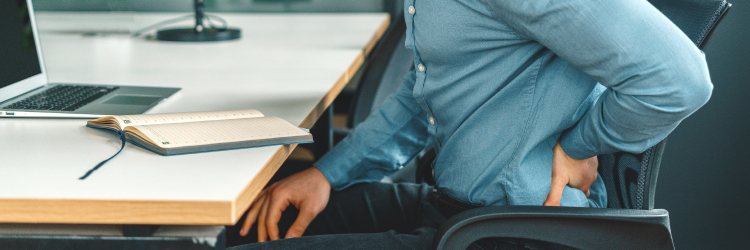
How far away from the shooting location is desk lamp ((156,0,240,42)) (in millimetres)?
1824

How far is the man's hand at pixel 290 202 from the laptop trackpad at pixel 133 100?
0.26m

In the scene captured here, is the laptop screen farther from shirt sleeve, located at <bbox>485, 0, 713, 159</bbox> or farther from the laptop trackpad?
shirt sleeve, located at <bbox>485, 0, 713, 159</bbox>

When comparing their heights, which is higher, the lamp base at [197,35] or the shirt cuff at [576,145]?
the shirt cuff at [576,145]

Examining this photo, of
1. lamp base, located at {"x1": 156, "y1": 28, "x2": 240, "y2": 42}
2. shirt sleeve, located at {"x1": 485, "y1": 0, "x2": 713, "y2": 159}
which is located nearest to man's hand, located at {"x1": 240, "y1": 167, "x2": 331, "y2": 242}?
shirt sleeve, located at {"x1": 485, "y1": 0, "x2": 713, "y2": 159}

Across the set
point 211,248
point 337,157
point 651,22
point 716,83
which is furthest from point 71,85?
point 716,83

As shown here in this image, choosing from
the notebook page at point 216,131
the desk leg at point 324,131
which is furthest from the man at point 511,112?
the desk leg at point 324,131

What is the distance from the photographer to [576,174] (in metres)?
0.82

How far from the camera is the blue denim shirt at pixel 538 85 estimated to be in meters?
0.62

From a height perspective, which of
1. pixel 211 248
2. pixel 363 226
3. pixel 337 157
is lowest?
pixel 363 226

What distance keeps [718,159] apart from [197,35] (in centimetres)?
146

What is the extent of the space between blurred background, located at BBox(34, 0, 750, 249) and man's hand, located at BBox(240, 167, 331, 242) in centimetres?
86

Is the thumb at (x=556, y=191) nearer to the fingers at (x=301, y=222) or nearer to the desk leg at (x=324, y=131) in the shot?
the fingers at (x=301, y=222)

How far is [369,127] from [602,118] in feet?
1.40

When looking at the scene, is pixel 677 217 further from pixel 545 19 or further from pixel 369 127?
pixel 545 19
